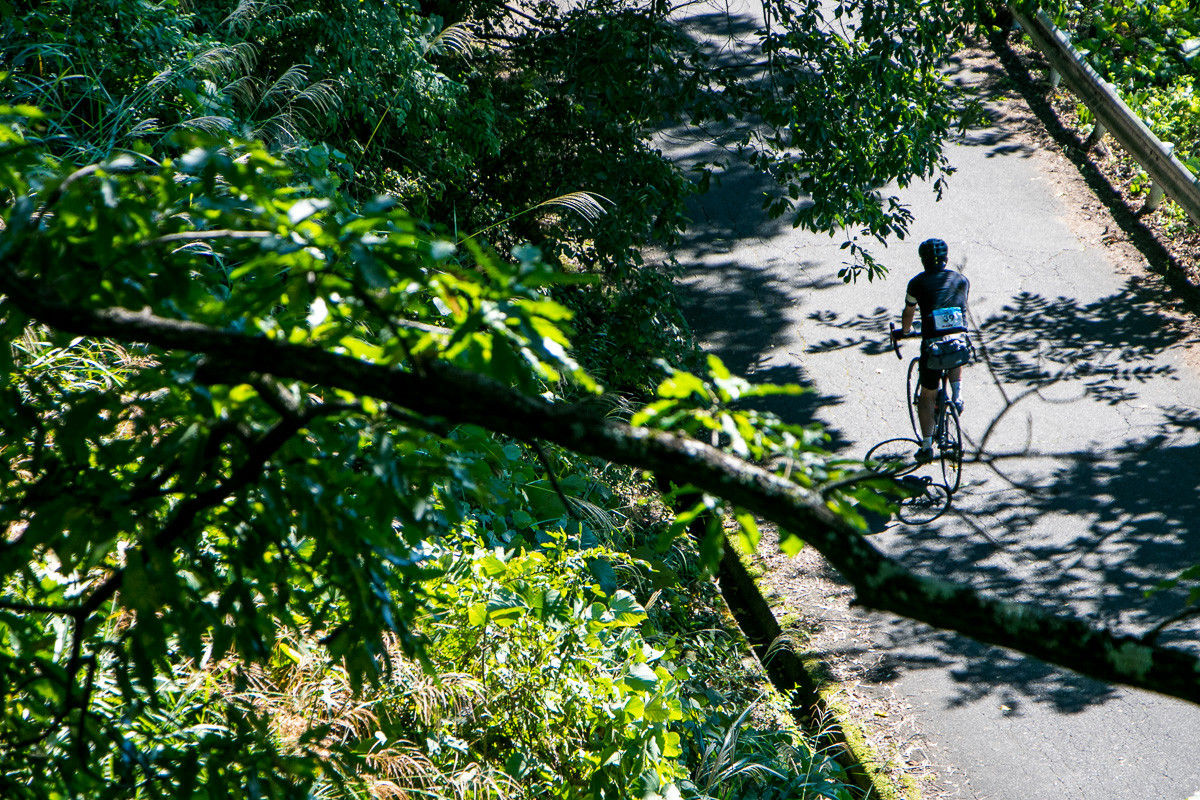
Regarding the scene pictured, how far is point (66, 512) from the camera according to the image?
63.0 inches

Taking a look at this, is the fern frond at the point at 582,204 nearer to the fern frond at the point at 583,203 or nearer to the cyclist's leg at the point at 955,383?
the fern frond at the point at 583,203

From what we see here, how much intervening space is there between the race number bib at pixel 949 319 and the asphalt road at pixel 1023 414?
2.96 ft

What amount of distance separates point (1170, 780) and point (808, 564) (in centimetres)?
244

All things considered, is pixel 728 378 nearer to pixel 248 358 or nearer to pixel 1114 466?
pixel 248 358

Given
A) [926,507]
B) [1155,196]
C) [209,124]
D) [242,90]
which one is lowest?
[926,507]

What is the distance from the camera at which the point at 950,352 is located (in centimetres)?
629

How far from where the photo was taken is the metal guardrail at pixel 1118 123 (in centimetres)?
905

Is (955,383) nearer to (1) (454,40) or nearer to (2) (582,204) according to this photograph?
(2) (582,204)

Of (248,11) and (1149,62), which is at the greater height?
(1149,62)

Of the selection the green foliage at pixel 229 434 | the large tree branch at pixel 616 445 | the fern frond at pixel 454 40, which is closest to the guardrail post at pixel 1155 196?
the fern frond at pixel 454 40

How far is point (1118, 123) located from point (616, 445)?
10747 mm

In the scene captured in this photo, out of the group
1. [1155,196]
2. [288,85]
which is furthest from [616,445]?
[1155,196]

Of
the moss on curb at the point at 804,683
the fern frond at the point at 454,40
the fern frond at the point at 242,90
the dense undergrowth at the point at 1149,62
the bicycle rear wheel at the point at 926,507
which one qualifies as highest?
the dense undergrowth at the point at 1149,62

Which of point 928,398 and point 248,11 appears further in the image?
point 928,398
